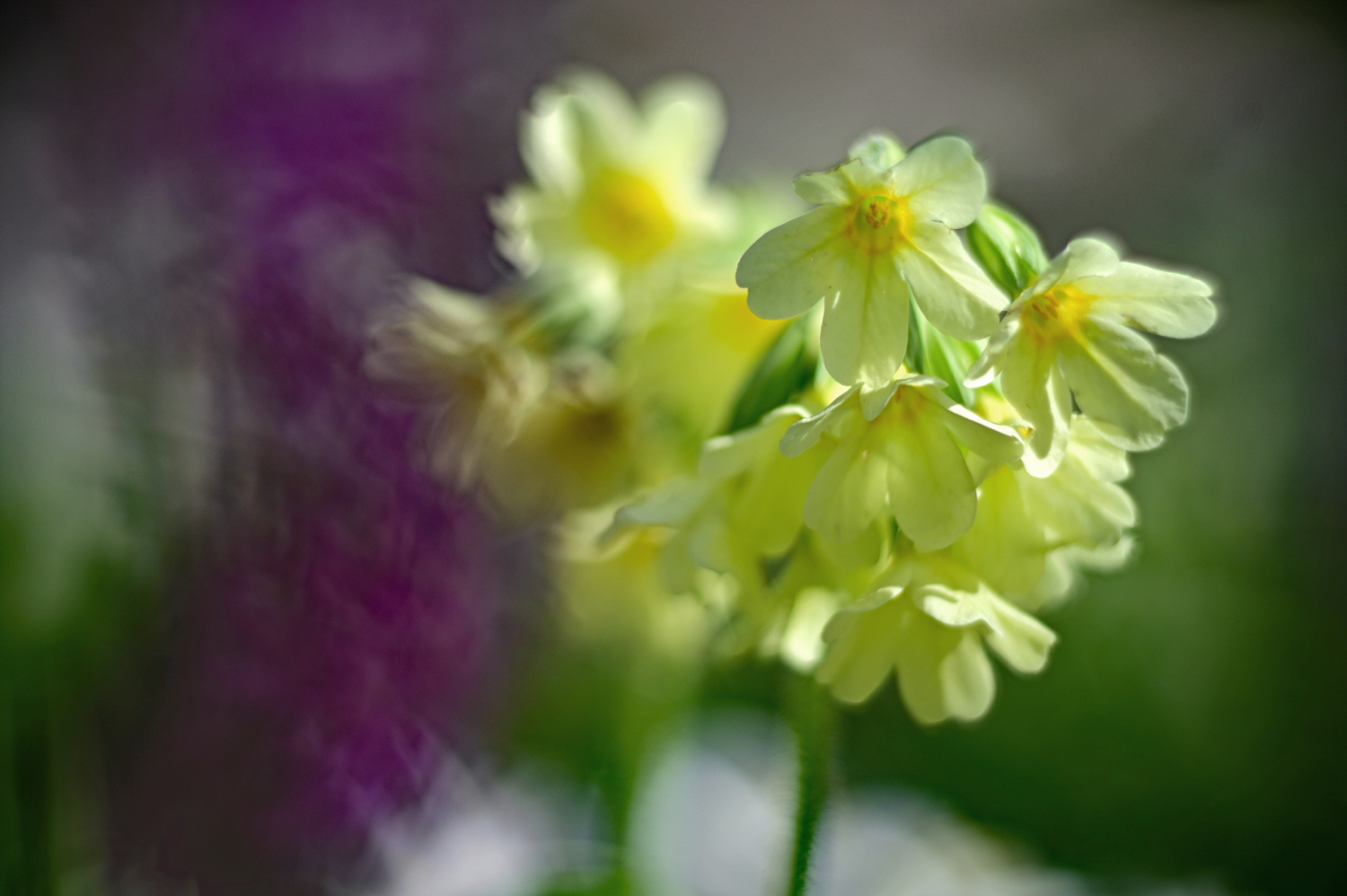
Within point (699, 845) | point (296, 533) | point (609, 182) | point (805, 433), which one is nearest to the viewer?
point (805, 433)

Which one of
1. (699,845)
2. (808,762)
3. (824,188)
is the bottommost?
(699,845)

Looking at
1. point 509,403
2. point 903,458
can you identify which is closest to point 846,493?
point 903,458

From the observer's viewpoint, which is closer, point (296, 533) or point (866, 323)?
point (866, 323)

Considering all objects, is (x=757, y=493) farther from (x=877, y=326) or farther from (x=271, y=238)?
(x=271, y=238)

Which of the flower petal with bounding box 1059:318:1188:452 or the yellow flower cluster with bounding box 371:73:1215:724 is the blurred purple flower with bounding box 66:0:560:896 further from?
the flower petal with bounding box 1059:318:1188:452

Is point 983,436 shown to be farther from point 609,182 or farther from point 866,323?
point 609,182

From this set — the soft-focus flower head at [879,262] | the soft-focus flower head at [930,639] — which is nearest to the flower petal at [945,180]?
the soft-focus flower head at [879,262]
